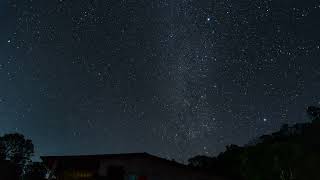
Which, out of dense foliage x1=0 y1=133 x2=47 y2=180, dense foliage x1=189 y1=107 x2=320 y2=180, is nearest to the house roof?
dense foliage x1=189 y1=107 x2=320 y2=180

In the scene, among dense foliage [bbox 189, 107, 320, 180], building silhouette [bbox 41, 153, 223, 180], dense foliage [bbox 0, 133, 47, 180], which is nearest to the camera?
building silhouette [bbox 41, 153, 223, 180]

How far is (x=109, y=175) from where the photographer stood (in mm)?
22047

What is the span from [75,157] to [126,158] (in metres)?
2.79

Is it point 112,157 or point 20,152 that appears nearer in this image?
point 112,157

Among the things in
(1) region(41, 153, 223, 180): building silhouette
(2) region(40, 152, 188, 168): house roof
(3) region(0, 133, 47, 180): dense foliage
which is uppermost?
(3) region(0, 133, 47, 180): dense foliage

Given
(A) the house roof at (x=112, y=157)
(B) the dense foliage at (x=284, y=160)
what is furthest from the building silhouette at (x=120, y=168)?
(B) the dense foliage at (x=284, y=160)

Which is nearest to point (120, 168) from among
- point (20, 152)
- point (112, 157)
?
point (112, 157)

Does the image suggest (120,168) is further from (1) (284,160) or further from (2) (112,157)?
(1) (284,160)

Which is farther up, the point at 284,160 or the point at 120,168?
the point at 284,160

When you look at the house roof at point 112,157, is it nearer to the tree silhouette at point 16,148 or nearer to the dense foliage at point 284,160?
the dense foliage at point 284,160

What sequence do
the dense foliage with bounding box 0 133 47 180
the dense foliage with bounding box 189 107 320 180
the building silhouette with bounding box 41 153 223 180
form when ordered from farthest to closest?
the dense foliage with bounding box 0 133 47 180, the dense foliage with bounding box 189 107 320 180, the building silhouette with bounding box 41 153 223 180

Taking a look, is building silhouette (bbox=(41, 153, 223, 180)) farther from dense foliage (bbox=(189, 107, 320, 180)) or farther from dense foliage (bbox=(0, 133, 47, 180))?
dense foliage (bbox=(0, 133, 47, 180))

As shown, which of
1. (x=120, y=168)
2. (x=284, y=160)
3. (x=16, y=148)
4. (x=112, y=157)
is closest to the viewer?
(x=120, y=168)

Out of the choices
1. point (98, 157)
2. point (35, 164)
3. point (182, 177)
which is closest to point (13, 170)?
point (35, 164)
